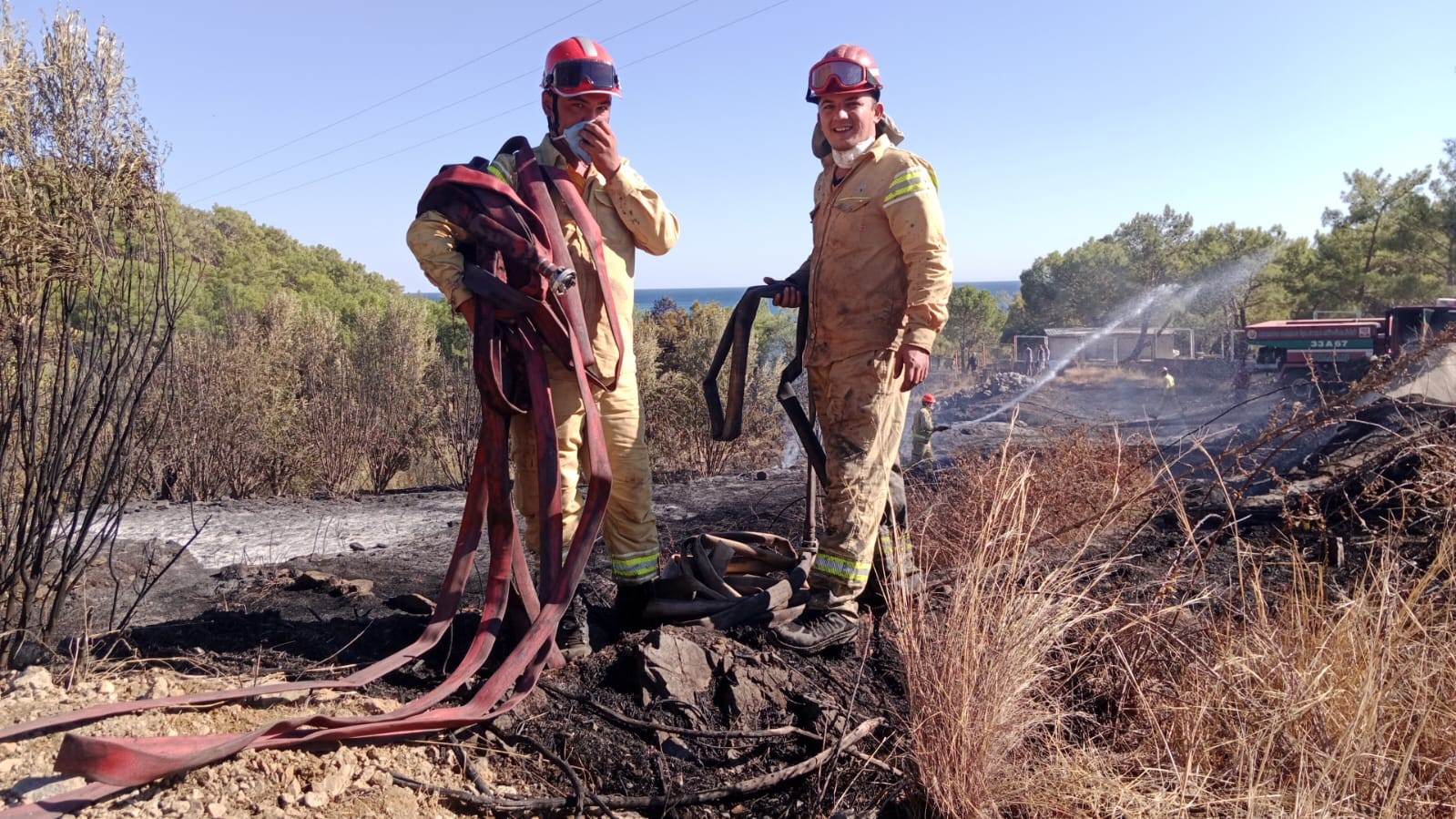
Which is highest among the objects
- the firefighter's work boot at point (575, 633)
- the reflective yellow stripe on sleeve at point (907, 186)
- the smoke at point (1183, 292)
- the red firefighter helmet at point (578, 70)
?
the smoke at point (1183, 292)

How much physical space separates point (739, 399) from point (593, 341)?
2.86 feet

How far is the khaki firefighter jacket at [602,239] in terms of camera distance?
3.38 metres

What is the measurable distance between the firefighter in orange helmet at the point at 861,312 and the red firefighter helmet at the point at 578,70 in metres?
0.82

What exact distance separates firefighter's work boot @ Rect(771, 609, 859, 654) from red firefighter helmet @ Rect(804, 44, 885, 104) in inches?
78.6

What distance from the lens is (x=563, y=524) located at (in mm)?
3494

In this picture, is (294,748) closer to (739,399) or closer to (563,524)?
(563,524)

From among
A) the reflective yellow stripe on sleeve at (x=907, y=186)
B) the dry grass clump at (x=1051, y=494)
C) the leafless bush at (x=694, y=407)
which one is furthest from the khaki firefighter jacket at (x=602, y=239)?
the leafless bush at (x=694, y=407)

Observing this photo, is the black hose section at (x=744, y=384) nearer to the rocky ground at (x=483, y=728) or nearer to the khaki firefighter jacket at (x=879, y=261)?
the khaki firefighter jacket at (x=879, y=261)

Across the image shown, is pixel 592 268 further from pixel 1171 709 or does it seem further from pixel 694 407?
pixel 694 407

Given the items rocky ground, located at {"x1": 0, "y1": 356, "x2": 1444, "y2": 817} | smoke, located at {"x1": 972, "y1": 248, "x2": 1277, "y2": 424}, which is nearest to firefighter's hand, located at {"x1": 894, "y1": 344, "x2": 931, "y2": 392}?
rocky ground, located at {"x1": 0, "y1": 356, "x2": 1444, "y2": 817}

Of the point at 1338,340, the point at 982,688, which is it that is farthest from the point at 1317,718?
the point at 1338,340

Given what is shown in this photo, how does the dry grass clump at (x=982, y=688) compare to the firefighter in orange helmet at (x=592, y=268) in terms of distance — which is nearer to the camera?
the dry grass clump at (x=982, y=688)

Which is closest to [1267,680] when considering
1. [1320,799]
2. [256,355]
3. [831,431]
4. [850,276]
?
[1320,799]

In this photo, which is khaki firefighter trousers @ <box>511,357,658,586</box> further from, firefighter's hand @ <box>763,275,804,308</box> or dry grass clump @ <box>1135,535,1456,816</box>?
dry grass clump @ <box>1135,535,1456,816</box>
